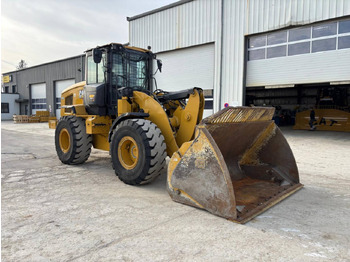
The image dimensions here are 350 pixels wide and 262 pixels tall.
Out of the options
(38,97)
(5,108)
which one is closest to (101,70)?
(38,97)

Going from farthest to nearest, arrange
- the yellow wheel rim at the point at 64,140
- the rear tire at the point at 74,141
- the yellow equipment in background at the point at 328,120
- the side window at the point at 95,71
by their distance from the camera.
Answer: the yellow equipment in background at the point at 328,120, the yellow wheel rim at the point at 64,140, the rear tire at the point at 74,141, the side window at the point at 95,71

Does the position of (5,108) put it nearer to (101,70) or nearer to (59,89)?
(59,89)

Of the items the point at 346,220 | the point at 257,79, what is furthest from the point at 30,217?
the point at 257,79

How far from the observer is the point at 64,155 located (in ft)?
21.2

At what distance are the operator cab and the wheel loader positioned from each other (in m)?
0.02

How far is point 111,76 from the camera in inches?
227

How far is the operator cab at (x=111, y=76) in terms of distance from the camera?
18.8ft

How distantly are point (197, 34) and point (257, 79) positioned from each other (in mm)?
4395

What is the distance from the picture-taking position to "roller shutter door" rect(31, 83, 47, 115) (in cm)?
3209

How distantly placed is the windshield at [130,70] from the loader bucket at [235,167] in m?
2.78

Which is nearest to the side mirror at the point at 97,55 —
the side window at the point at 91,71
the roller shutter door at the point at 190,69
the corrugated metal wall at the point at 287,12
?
the side window at the point at 91,71

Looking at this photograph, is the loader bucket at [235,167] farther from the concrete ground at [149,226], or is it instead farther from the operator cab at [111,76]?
the operator cab at [111,76]

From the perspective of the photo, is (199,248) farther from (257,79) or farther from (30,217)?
(257,79)

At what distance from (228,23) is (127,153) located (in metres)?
11.8
